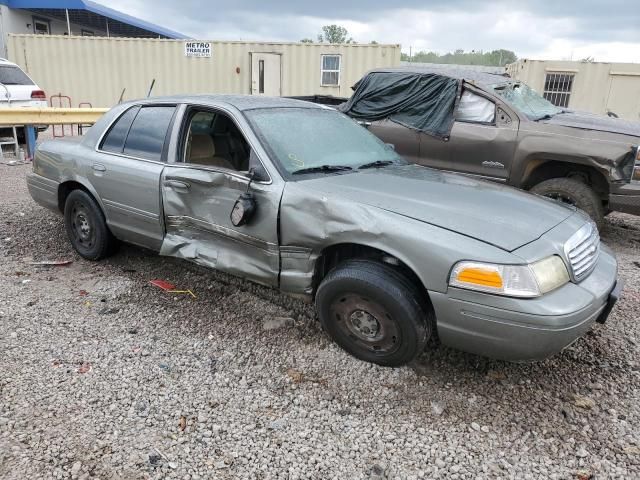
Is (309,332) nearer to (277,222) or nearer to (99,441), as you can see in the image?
(277,222)

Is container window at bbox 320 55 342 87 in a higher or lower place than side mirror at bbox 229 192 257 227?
higher

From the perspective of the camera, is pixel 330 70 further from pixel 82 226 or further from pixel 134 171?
pixel 134 171

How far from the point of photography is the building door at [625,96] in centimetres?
1569

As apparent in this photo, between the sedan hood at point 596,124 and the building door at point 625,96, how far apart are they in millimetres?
12009

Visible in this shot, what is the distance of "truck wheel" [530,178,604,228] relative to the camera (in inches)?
203

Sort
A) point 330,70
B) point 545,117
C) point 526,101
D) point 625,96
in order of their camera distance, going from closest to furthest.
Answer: point 545,117 < point 526,101 < point 330,70 < point 625,96

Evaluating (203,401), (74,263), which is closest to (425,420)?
(203,401)

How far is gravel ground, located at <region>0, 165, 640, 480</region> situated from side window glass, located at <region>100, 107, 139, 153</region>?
1265 mm

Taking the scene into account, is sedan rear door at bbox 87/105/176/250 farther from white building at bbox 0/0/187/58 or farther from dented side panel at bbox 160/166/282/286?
white building at bbox 0/0/187/58

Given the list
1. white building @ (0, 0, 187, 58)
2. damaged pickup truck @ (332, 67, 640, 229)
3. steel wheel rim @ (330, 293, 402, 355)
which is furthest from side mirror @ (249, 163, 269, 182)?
white building @ (0, 0, 187, 58)

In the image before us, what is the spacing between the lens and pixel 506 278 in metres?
2.47

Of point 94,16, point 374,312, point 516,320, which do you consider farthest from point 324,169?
point 94,16

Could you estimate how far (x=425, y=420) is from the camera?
263cm

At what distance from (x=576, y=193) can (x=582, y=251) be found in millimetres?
2684
